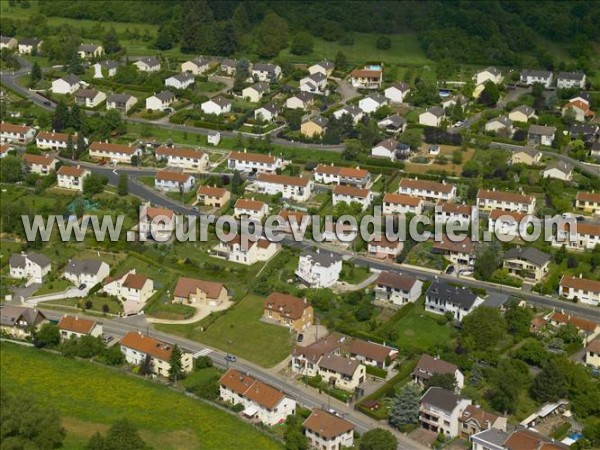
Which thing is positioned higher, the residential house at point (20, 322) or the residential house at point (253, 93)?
the residential house at point (253, 93)

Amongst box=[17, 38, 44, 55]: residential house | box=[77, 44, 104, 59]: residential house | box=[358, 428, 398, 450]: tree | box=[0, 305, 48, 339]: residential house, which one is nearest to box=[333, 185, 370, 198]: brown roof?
box=[0, 305, 48, 339]: residential house

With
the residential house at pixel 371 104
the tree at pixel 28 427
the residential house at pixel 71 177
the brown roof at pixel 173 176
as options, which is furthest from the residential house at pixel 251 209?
the tree at pixel 28 427

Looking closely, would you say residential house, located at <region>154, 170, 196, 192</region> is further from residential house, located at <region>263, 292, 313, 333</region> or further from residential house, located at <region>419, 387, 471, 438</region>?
residential house, located at <region>419, 387, 471, 438</region>

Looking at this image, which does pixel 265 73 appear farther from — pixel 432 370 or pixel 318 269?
pixel 432 370

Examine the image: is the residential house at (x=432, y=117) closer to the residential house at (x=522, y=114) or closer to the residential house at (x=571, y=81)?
the residential house at (x=522, y=114)

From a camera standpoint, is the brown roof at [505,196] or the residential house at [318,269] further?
the brown roof at [505,196]

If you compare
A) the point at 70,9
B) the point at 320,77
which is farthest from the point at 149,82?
the point at 70,9
